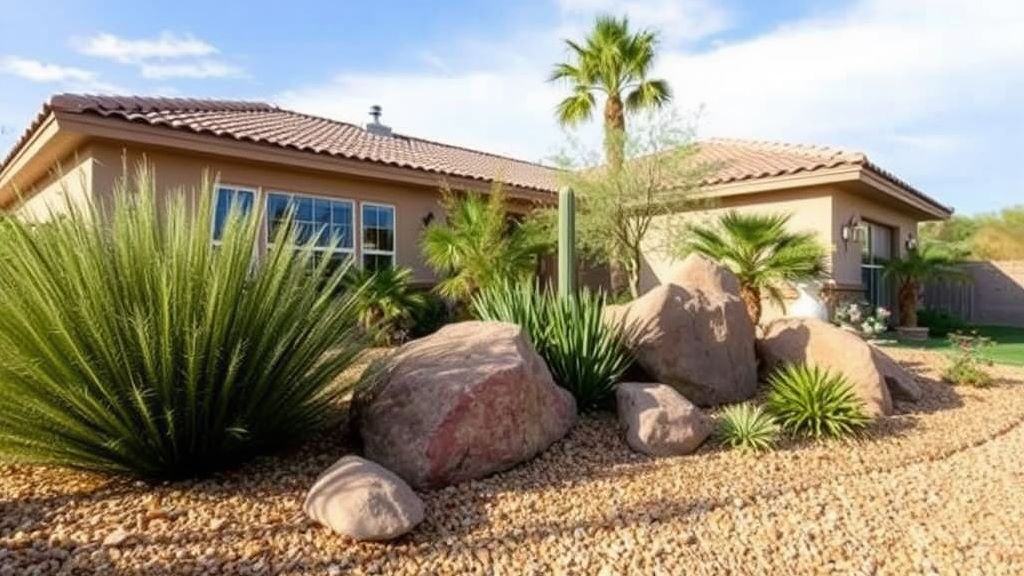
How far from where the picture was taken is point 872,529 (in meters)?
4.16

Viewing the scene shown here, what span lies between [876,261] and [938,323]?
93.6 inches

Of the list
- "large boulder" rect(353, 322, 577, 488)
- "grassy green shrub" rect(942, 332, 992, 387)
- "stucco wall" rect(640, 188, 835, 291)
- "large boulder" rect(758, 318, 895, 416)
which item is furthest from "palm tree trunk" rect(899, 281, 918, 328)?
"large boulder" rect(353, 322, 577, 488)

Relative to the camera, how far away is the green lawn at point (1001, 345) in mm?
11852

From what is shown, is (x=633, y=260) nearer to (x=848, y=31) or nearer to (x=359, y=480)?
(x=848, y=31)

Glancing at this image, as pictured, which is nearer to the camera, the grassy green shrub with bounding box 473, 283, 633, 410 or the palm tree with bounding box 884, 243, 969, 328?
the grassy green shrub with bounding box 473, 283, 633, 410

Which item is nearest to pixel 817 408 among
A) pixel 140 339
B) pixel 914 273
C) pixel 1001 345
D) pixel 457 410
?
pixel 457 410

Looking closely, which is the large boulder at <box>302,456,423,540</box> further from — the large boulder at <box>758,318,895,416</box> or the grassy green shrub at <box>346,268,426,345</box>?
the grassy green shrub at <box>346,268,426,345</box>

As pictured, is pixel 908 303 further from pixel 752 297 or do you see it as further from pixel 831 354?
pixel 831 354

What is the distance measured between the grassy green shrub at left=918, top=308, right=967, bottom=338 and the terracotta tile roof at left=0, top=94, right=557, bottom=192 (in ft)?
36.1

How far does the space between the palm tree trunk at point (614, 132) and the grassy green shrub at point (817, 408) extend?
7.53m

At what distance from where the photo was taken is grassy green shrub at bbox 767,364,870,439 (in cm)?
588

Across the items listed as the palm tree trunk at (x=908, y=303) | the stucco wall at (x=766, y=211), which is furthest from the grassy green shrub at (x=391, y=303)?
the palm tree trunk at (x=908, y=303)

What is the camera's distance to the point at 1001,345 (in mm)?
14523

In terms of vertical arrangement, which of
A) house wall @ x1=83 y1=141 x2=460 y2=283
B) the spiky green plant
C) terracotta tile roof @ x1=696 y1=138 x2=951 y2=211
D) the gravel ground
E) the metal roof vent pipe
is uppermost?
the metal roof vent pipe
